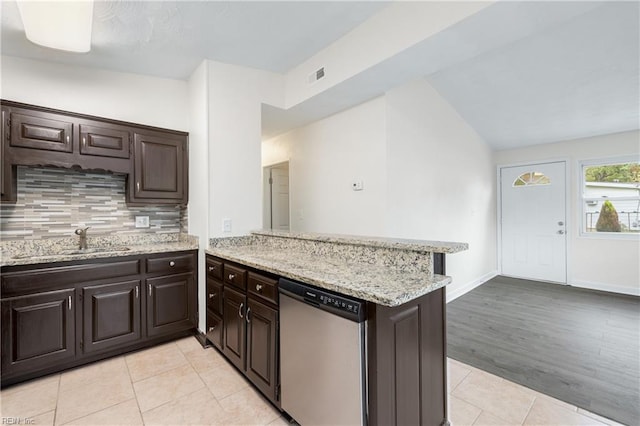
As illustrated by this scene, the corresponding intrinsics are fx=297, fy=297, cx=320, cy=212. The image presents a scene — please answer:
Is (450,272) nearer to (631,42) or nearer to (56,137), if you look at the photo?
(631,42)

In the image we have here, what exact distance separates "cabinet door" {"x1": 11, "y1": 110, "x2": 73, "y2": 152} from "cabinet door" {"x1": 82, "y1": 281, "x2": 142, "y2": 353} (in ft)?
3.95

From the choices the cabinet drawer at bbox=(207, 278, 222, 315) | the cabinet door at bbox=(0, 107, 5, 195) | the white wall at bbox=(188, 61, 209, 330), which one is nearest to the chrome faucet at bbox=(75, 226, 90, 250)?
the cabinet door at bbox=(0, 107, 5, 195)

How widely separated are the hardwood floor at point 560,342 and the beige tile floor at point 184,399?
22cm

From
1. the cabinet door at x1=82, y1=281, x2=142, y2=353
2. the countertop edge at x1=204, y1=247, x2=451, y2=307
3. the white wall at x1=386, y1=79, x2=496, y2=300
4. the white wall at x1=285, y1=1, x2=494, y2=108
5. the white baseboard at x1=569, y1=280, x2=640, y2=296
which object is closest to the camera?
the countertop edge at x1=204, y1=247, x2=451, y2=307

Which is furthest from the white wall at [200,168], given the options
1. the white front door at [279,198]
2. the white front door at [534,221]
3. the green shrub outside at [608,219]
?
the green shrub outside at [608,219]

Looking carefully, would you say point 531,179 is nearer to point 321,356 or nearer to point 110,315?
point 321,356

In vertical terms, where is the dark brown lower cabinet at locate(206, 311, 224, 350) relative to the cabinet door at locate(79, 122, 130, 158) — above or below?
below

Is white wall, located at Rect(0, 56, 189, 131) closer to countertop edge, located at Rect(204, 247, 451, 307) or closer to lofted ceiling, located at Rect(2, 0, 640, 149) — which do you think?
lofted ceiling, located at Rect(2, 0, 640, 149)

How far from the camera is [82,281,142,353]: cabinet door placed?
2.37m

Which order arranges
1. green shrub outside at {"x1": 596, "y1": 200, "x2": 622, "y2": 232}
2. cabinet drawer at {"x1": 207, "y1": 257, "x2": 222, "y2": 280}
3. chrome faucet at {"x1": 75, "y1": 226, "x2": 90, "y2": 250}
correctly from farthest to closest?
green shrub outside at {"x1": 596, "y1": 200, "x2": 622, "y2": 232}
chrome faucet at {"x1": 75, "y1": 226, "x2": 90, "y2": 250}
cabinet drawer at {"x1": 207, "y1": 257, "x2": 222, "y2": 280}

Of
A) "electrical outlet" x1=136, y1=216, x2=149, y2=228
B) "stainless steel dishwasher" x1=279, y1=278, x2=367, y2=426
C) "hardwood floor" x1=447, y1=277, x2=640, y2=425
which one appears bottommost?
"hardwood floor" x1=447, y1=277, x2=640, y2=425

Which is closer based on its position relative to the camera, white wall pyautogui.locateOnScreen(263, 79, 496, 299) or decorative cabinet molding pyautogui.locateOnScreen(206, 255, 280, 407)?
decorative cabinet molding pyautogui.locateOnScreen(206, 255, 280, 407)

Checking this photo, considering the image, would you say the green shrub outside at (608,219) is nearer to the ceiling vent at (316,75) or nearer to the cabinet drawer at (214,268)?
the ceiling vent at (316,75)

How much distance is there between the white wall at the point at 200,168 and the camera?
2799 millimetres
